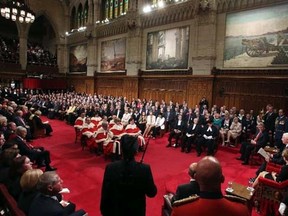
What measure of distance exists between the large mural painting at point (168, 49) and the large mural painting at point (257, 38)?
8.42ft

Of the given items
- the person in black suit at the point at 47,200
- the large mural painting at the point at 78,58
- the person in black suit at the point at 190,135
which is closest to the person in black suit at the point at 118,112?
the person in black suit at the point at 190,135

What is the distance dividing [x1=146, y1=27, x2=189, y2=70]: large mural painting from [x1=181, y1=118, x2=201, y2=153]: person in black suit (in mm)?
6030

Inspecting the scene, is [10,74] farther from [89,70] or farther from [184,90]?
[184,90]

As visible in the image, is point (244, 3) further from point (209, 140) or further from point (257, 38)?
point (209, 140)

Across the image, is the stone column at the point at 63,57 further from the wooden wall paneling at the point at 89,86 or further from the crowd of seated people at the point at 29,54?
the wooden wall paneling at the point at 89,86

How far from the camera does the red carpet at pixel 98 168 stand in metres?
4.80

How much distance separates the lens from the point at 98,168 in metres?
6.55

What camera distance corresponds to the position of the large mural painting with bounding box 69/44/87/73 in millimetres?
22031

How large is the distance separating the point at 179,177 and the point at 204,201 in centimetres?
476

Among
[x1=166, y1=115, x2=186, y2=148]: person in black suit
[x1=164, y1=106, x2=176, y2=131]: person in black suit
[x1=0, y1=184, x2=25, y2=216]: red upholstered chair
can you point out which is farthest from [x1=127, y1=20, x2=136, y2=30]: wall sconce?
→ [x1=0, y1=184, x2=25, y2=216]: red upholstered chair

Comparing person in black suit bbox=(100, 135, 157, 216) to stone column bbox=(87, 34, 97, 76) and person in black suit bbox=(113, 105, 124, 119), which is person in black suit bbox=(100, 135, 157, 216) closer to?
person in black suit bbox=(113, 105, 124, 119)

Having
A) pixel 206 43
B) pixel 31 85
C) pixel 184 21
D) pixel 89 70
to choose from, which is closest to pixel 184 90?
pixel 206 43

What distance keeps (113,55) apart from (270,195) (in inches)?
639

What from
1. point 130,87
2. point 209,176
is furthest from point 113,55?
point 209,176
